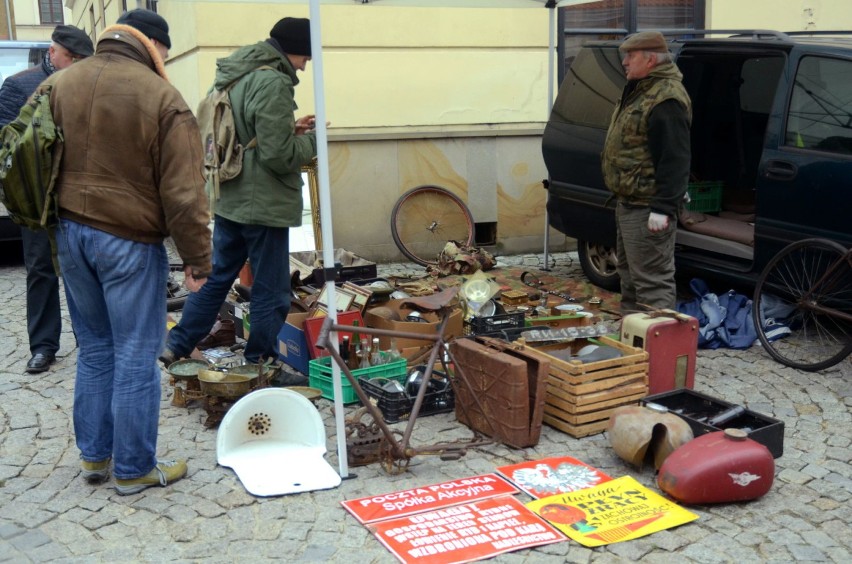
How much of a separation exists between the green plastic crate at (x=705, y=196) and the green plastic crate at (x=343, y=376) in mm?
3593

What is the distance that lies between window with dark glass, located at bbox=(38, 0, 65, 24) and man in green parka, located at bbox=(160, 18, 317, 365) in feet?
155

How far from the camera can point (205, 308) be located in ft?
18.2

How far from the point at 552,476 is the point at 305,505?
3.64 ft

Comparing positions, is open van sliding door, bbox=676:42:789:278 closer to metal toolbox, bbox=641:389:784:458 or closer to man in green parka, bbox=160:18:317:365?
metal toolbox, bbox=641:389:784:458

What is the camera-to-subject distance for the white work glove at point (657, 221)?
6.01m

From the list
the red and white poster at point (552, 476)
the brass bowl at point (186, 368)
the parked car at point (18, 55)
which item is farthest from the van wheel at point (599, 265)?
the parked car at point (18, 55)

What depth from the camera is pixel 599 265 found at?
319 inches

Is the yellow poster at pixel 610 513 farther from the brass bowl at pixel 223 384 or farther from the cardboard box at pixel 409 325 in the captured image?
the brass bowl at pixel 223 384

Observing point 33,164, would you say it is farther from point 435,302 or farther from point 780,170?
point 780,170

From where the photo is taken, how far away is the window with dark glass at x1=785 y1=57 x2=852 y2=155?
6.00 metres

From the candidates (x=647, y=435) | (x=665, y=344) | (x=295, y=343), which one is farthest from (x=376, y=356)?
(x=647, y=435)

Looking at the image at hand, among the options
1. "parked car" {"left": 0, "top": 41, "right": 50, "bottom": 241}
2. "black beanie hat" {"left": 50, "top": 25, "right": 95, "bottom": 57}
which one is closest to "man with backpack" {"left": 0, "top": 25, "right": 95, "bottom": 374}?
"black beanie hat" {"left": 50, "top": 25, "right": 95, "bottom": 57}

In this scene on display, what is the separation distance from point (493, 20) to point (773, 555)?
669cm

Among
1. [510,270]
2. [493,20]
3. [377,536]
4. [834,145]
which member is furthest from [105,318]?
[493,20]
